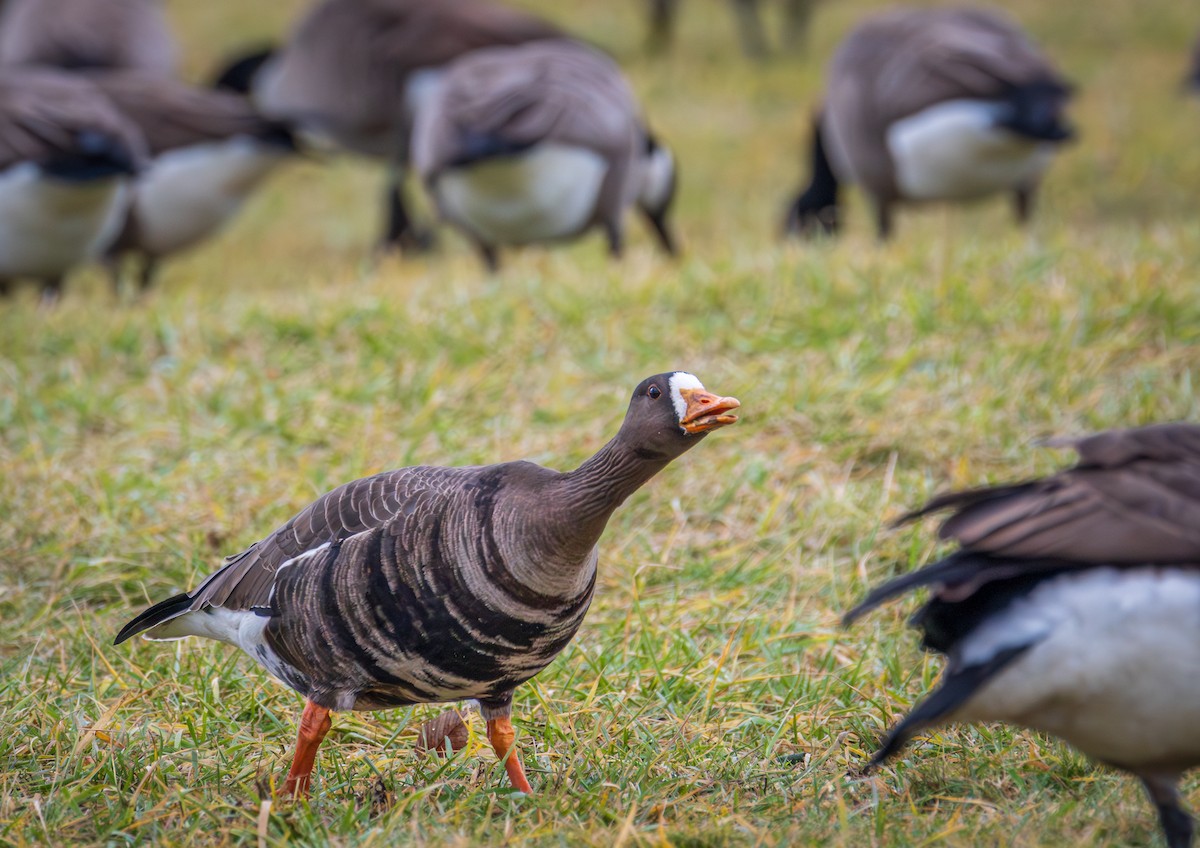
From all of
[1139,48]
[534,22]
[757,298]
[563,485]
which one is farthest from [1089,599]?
[1139,48]

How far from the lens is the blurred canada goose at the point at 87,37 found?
31.0 feet

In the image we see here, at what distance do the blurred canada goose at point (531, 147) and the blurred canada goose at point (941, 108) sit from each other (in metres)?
1.48

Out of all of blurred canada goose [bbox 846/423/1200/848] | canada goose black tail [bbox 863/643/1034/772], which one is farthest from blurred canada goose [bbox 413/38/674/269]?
canada goose black tail [bbox 863/643/1034/772]

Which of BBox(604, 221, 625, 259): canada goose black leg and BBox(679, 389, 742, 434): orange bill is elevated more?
BBox(679, 389, 742, 434): orange bill

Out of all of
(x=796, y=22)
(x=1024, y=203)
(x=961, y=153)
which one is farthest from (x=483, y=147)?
(x=796, y=22)

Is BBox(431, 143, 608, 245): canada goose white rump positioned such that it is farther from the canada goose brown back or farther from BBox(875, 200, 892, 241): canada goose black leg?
BBox(875, 200, 892, 241): canada goose black leg

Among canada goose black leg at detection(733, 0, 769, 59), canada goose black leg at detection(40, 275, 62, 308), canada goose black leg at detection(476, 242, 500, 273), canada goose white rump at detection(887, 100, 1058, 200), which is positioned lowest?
canada goose black leg at detection(733, 0, 769, 59)

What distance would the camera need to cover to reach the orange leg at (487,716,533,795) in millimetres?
2734

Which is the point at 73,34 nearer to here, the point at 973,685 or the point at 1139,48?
the point at 973,685

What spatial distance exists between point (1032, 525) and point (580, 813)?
3.57ft

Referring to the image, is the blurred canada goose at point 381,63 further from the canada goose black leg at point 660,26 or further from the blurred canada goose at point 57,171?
the canada goose black leg at point 660,26

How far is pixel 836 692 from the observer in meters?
3.22

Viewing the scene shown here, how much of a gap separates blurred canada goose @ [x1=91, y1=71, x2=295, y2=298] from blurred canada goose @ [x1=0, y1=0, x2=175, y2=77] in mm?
1306

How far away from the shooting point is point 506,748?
2775mm
